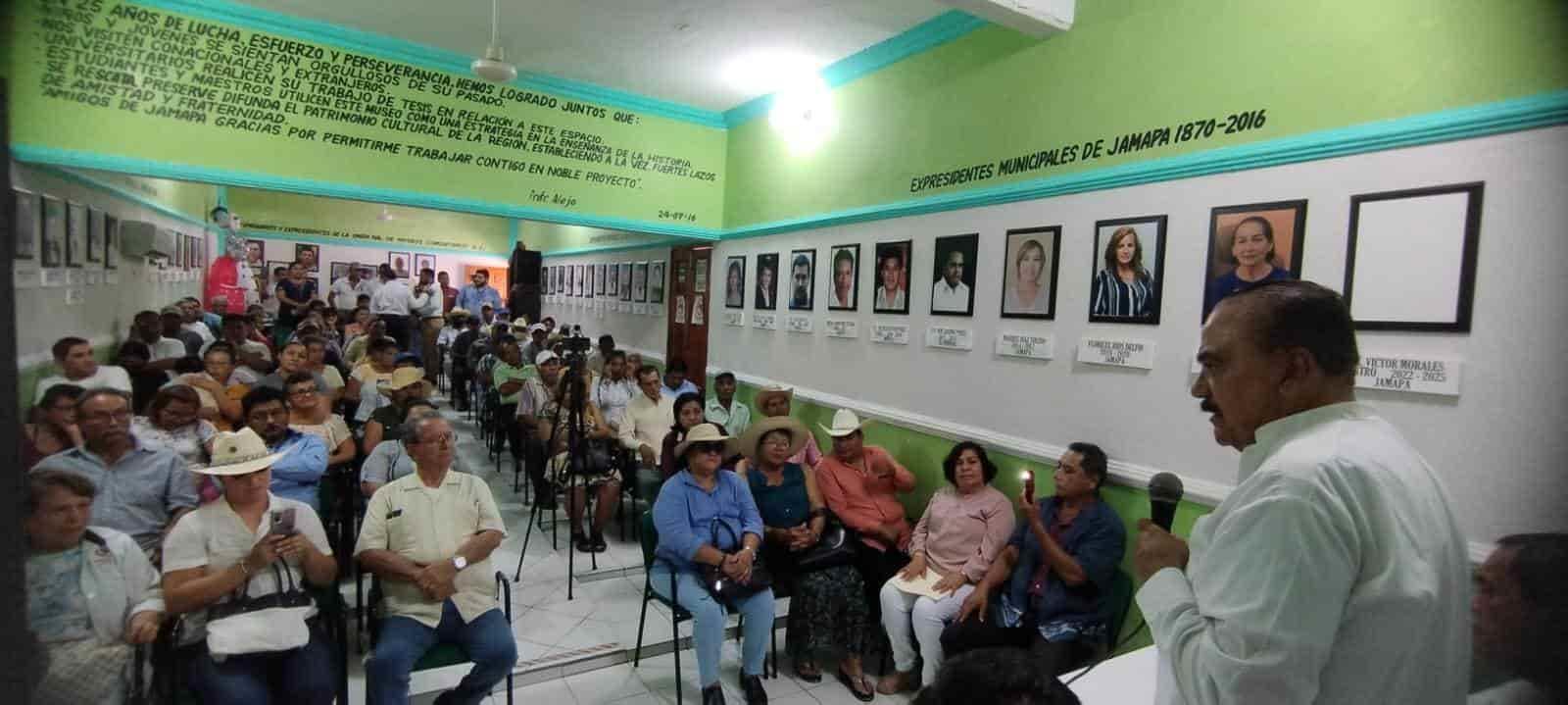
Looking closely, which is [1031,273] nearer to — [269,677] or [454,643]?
[454,643]

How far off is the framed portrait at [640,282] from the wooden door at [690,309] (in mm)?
554

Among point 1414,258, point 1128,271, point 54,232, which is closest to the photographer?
point 1414,258

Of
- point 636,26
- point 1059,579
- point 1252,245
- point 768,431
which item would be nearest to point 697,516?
point 768,431

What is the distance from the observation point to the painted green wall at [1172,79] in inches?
75.5

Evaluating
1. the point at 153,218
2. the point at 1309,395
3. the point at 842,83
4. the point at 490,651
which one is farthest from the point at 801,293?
the point at 153,218

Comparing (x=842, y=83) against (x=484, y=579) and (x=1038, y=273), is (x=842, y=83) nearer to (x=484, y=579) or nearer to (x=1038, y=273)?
(x=1038, y=273)

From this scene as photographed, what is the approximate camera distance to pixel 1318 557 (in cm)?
86

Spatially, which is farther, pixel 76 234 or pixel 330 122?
pixel 330 122

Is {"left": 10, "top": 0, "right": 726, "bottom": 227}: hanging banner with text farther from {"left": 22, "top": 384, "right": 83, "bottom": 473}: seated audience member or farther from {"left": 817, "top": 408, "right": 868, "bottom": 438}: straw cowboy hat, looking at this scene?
{"left": 817, "top": 408, "right": 868, "bottom": 438}: straw cowboy hat

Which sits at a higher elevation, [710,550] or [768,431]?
[768,431]

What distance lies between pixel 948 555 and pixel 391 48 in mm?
4641

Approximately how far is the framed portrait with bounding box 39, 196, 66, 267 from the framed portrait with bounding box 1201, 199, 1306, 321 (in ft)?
17.6

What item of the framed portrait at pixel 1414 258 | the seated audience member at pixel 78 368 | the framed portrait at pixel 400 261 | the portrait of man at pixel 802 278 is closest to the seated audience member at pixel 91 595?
the seated audience member at pixel 78 368

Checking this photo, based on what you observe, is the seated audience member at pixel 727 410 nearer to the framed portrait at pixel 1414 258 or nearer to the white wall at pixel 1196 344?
the white wall at pixel 1196 344
